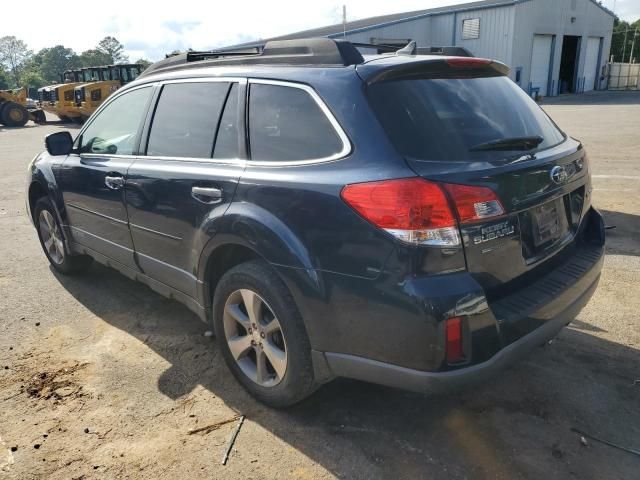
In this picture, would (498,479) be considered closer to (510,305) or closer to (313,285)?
(510,305)

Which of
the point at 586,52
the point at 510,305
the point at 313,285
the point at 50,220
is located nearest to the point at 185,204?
the point at 313,285

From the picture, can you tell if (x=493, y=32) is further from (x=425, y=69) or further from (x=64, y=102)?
(x=425, y=69)

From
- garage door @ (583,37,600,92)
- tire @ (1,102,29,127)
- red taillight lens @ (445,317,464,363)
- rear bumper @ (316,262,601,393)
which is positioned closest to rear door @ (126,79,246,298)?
rear bumper @ (316,262,601,393)

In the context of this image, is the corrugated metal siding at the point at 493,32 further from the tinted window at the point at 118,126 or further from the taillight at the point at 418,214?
the taillight at the point at 418,214

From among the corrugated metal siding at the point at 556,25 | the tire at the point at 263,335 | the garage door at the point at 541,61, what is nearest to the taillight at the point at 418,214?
the tire at the point at 263,335

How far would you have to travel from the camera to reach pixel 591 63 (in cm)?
4041

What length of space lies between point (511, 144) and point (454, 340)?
101cm

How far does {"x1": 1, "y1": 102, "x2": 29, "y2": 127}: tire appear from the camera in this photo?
77.3 feet

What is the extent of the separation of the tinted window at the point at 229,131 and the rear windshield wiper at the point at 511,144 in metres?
1.29

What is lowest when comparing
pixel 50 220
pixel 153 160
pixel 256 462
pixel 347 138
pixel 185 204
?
pixel 256 462

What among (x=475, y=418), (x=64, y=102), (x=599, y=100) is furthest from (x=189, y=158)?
(x=599, y=100)

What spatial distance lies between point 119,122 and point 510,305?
3078 millimetres

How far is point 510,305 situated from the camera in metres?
2.33

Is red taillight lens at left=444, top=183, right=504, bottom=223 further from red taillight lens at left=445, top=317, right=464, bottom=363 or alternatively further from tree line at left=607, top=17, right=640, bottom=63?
tree line at left=607, top=17, right=640, bottom=63
